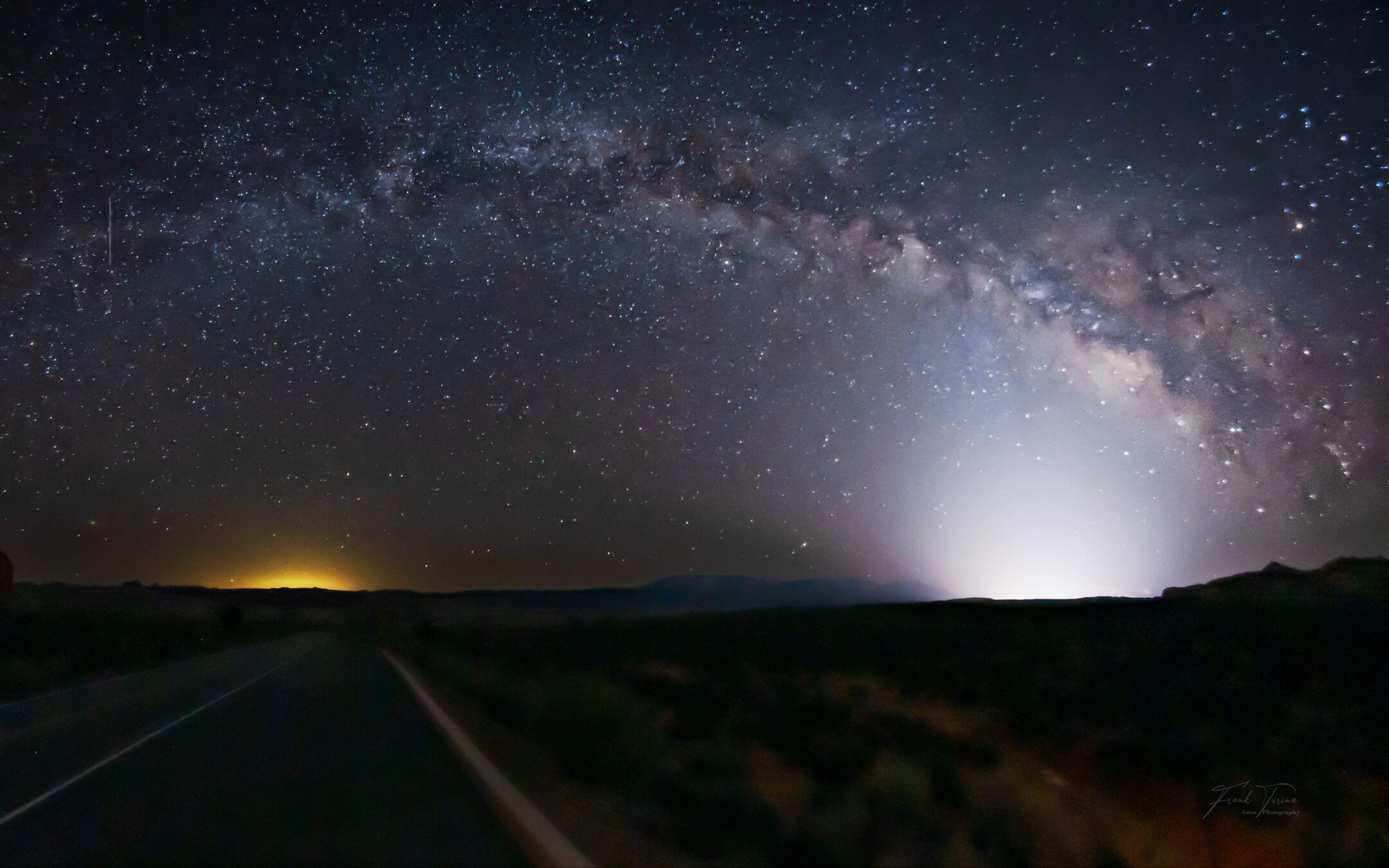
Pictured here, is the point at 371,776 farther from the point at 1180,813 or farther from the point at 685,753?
the point at 1180,813

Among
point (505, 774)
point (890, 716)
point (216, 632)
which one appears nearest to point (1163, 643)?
point (890, 716)

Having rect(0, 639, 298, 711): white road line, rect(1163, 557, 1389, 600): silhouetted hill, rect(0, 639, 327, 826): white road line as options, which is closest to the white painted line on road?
rect(0, 639, 327, 826): white road line

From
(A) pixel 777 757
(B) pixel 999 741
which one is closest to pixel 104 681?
(A) pixel 777 757

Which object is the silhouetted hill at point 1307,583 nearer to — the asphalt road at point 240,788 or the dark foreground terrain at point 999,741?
the dark foreground terrain at point 999,741

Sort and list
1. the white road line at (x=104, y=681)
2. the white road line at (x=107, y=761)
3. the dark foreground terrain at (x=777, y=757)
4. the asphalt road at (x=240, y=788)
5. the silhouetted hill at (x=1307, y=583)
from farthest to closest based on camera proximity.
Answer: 1. the silhouetted hill at (x=1307, y=583)
2. the white road line at (x=104, y=681)
3. the white road line at (x=107, y=761)
4. the dark foreground terrain at (x=777, y=757)
5. the asphalt road at (x=240, y=788)

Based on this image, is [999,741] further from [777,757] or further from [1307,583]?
[1307,583]
